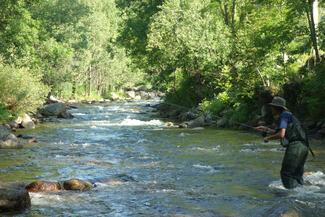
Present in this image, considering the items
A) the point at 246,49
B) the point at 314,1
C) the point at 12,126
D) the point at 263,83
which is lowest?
the point at 12,126

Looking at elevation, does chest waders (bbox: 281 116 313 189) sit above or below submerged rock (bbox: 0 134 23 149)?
above

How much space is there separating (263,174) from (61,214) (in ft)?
20.6

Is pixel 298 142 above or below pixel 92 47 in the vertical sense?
below

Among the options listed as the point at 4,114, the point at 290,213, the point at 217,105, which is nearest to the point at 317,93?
the point at 217,105

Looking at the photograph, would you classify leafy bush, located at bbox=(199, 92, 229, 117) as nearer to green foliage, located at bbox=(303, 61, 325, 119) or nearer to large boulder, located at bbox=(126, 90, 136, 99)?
green foliage, located at bbox=(303, 61, 325, 119)

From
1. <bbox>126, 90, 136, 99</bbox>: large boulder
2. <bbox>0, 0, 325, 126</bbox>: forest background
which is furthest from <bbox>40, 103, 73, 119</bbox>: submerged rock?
<bbox>126, 90, 136, 99</bbox>: large boulder

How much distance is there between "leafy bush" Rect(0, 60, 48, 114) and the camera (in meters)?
28.0

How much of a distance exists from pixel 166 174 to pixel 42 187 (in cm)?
377

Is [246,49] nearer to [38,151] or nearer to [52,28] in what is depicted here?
[38,151]

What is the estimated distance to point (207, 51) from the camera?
33.5 metres

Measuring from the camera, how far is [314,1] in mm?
25359

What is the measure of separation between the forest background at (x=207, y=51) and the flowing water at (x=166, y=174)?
14.1ft

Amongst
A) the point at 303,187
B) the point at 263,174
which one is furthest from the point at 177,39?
the point at 303,187

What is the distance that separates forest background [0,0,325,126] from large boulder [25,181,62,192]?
13.4m
